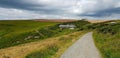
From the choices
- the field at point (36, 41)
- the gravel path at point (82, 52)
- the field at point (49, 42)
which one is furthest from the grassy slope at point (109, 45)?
the field at point (36, 41)

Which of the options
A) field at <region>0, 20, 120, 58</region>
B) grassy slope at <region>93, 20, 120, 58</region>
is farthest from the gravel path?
grassy slope at <region>93, 20, 120, 58</region>

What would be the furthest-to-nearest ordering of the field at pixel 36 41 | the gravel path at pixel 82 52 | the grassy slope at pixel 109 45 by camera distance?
the field at pixel 36 41 → the grassy slope at pixel 109 45 → the gravel path at pixel 82 52

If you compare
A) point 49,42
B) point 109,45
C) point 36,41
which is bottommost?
point 36,41

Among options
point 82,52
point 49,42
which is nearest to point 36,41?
point 49,42

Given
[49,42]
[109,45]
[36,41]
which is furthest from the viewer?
[36,41]

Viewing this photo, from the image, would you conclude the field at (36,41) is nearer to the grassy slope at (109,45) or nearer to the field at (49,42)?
the field at (49,42)

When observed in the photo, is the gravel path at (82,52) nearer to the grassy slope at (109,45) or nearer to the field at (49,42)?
the field at (49,42)

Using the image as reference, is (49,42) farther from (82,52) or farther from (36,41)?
(36,41)

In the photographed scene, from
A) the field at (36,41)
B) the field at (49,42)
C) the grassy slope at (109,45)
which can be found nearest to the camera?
the grassy slope at (109,45)

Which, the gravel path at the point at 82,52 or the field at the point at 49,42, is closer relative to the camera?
the gravel path at the point at 82,52

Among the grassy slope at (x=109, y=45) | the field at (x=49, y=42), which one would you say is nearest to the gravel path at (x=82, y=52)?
the field at (x=49, y=42)

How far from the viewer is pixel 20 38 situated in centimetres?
9825

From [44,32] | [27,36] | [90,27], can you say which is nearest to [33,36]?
[27,36]

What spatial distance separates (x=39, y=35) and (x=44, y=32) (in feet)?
28.3
